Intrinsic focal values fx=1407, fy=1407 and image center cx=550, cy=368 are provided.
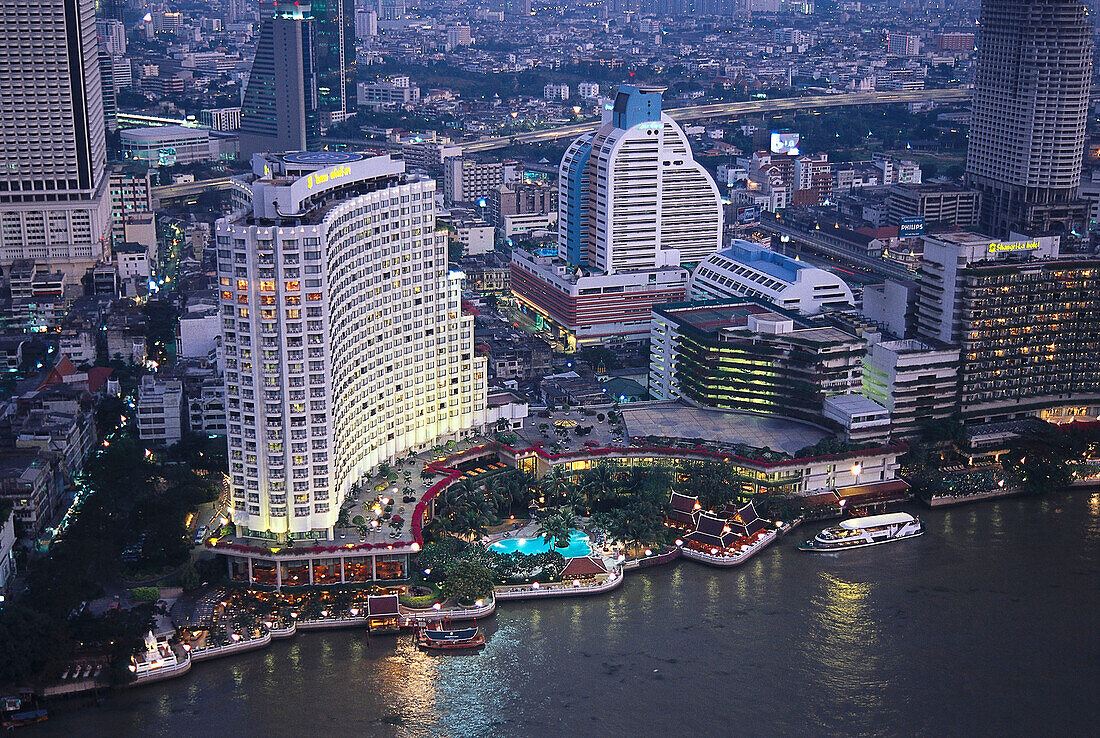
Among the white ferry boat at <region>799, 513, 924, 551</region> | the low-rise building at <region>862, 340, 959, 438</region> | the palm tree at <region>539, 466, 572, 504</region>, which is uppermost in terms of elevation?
the low-rise building at <region>862, 340, 959, 438</region>

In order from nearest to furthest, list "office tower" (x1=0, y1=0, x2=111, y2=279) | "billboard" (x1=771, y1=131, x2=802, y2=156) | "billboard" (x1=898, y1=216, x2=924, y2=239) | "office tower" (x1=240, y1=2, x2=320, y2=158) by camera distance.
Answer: "office tower" (x1=0, y1=0, x2=111, y2=279), "billboard" (x1=898, y1=216, x2=924, y2=239), "billboard" (x1=771, y1=131, x2=802, y2=156), "office tower" (x1=240, y1=2, x2=320, y2=158)

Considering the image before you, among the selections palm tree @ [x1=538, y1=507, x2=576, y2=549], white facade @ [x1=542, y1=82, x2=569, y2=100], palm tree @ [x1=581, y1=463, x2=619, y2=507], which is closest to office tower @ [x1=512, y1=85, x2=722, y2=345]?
palm tree @ [x1=581, y1=463, x2=619, y2=507]

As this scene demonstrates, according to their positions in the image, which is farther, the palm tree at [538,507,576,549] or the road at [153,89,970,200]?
the road at [153,89,970,200]

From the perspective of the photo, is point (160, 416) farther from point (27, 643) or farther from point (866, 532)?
point (866, 532)

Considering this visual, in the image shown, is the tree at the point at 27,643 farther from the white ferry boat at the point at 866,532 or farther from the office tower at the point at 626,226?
the office tower at the point at 626,226

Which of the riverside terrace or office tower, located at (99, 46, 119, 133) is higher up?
office tower, located at (99, 46, 119, 133)

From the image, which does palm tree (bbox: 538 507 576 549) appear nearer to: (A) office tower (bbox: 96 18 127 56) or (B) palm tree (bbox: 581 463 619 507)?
(B) palm tree (bbox: 581 463 619 507)

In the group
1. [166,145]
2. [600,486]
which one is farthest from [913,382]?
[166,145]
